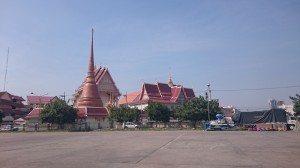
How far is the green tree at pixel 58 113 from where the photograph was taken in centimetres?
5678

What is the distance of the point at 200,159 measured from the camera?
11.7m

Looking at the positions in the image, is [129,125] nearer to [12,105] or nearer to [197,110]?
[197,110]

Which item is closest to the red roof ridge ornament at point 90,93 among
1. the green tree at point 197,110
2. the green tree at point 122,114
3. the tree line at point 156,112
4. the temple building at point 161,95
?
the green tree at point 122,114

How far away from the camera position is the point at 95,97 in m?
70.4

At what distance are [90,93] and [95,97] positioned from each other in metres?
1.46

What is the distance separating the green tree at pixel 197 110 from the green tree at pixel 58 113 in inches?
835

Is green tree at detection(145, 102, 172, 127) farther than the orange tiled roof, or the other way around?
the orange tiled roof

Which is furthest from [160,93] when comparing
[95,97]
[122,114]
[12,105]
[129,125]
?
[12,105]

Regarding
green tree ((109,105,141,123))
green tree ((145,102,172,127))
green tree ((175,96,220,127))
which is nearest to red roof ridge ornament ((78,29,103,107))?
green tree ((109,105,141,123))

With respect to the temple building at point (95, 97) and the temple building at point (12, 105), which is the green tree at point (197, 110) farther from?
the temple building at point (12, 105)

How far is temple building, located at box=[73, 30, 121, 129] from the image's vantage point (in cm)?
6512

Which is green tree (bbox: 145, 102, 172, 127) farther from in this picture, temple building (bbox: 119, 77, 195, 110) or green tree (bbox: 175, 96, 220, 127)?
temple building (bbox: 119, 77, 195, 110)

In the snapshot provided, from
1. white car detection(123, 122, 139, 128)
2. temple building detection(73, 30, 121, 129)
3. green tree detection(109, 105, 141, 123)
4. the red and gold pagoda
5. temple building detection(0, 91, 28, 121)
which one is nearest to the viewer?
white car detection(123, 122, 139, 128)

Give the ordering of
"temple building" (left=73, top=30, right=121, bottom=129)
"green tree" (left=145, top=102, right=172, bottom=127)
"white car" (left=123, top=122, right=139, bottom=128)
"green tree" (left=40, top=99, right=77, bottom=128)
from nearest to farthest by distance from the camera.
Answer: "green tree" (left=40, top=99, right=77, bottom=128) < "white car" (left=123, top=122, right=139, bottom=128) < "green tree" (left=145, top=102, right=172, bottom=127) < "temple building" (left=73, top=30, right=121, bottom=129)
